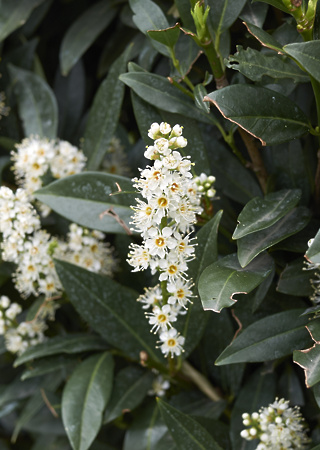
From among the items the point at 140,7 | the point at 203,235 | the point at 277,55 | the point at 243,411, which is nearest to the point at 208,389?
the point at 243,411

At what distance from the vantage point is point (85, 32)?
1.45 meters

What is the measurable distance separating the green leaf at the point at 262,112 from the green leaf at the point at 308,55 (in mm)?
115

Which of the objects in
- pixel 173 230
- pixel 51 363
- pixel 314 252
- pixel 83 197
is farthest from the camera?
pixel 51 363

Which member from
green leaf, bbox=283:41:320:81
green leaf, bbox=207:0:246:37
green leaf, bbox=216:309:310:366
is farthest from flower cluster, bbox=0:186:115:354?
green leaf, bbox=283:41:320:81

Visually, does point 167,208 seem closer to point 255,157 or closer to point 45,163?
point 255,157

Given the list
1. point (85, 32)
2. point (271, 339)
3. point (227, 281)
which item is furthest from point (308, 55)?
point (85, 32)

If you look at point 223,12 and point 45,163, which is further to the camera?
point 45,163

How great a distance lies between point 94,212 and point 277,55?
0.47 m

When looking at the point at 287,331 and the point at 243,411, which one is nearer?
the point at 287,331

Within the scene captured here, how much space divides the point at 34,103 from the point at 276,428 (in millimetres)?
1043

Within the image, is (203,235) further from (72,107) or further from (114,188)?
(72,107)

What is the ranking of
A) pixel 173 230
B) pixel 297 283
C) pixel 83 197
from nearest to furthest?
pixel 173 230 → pixel 297 283 → pixel 83 197

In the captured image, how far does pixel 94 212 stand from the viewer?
3.73 feet

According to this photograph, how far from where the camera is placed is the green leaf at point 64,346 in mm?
1202
